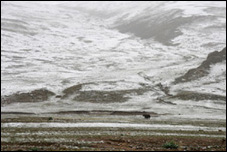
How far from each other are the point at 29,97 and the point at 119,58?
46.8m

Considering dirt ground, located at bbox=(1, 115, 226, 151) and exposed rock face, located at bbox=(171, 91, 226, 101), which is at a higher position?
dirt ground, located at bbox=(1, 115, 226, 151)

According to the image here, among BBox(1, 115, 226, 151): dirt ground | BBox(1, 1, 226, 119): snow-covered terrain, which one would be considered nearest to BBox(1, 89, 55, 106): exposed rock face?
BBox(1, 1, 226, 119): snow-covered terrain

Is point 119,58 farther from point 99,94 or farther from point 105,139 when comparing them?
point 105,139

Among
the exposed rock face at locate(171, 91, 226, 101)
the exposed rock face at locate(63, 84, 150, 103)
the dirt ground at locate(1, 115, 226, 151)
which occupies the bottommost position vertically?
the exposed rock face at locate(171, 91, 226, 101)

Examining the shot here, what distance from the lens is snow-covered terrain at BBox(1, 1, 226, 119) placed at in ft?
164

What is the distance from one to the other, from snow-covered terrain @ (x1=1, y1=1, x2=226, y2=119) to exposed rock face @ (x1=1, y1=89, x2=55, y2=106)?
1.70 m

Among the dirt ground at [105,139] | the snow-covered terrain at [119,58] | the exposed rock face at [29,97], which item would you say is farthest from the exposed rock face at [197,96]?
the exposed rock face at [29,97]

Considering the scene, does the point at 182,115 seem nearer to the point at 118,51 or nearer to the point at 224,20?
the point at 118,51

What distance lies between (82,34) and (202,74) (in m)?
91.1

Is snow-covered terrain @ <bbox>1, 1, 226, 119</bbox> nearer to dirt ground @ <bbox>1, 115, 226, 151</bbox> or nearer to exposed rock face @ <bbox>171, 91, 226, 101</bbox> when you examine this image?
exposed rock face @ <bbox>171, 91, 226, 101</bbox>

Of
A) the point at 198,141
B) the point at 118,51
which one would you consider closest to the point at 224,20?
the point at 118,51

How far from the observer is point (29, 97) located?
51.2m

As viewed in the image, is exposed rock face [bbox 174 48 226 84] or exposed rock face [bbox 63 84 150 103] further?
exposed rock face [bbox 174 48 226 84]

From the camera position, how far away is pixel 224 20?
13588 centimetres
